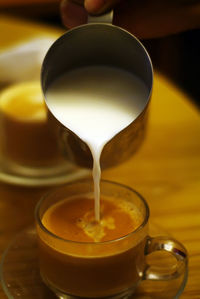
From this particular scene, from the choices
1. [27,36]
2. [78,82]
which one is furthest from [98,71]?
[27,36]

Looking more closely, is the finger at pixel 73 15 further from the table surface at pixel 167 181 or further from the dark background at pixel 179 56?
the dark background at pixel 179 56

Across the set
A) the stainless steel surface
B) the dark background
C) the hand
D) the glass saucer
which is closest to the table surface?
the glass saucer

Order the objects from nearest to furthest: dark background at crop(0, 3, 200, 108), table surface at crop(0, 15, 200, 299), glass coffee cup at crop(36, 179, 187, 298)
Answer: glass coffee cup at crop(36, 179, 187, 298), table surface at crop(0, 15, 200, 299), dark background at crop(0, 3, 200, 108)

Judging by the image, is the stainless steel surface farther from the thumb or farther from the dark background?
the dark background

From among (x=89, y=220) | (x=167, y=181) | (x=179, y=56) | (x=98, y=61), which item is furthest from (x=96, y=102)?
(x=179, y=56)

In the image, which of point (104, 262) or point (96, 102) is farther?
point (96, 102)

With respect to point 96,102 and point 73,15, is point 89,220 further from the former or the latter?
point 73,15
